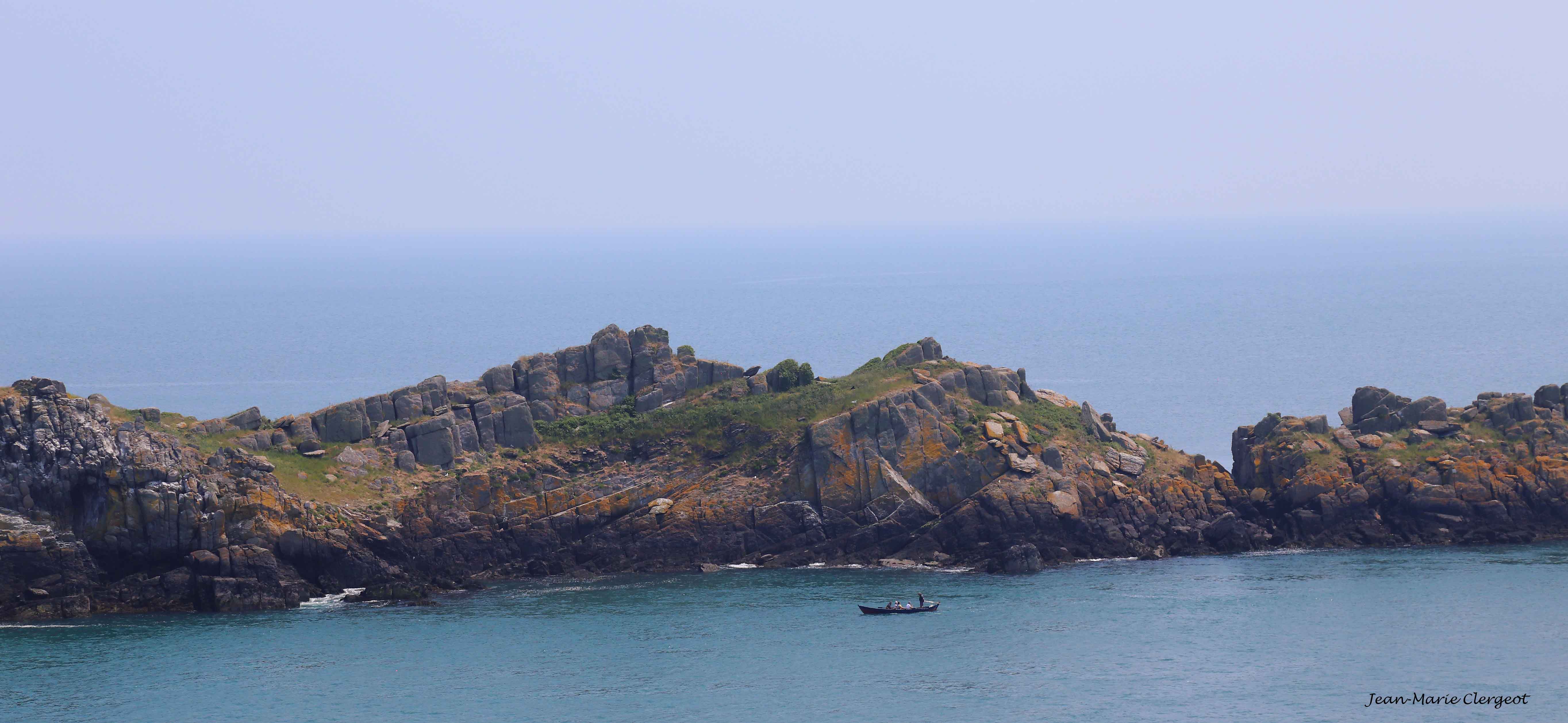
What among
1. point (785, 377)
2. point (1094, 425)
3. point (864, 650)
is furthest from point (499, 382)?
point (1094, 425)

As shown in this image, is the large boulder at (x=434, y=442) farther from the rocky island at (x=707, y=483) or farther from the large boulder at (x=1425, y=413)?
the large boulder at (x=1425, y=413)

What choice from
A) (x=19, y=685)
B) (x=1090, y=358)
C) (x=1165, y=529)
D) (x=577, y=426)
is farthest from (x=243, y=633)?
(x=1090, y=358)

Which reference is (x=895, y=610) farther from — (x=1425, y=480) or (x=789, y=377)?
(x=1425, y=480)

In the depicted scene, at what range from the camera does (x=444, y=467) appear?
89.0 metres

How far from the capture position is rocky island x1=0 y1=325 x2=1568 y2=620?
262ft

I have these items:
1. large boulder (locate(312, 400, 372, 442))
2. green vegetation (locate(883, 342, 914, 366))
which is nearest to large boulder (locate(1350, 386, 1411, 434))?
green vegetation (locate(883, 342, 914, 366))

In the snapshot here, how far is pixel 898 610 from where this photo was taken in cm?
7694

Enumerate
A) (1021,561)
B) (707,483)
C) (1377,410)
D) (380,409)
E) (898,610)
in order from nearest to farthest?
(898,610), (1021,561), (707,483), (380,409), (1377,410)

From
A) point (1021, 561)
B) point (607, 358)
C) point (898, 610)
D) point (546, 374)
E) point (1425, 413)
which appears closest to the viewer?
point (898, 610)

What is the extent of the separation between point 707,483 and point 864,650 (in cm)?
2113

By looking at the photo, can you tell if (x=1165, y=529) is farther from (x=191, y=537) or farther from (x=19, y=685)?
(x=19, y=685)

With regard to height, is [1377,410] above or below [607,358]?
below

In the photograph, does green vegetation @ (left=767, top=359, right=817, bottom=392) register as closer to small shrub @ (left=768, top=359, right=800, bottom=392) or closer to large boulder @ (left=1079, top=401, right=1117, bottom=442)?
small shrub @ (left=768, top=359, right=800, bottom=392)

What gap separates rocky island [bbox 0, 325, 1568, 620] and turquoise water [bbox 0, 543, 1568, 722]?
101 inches
